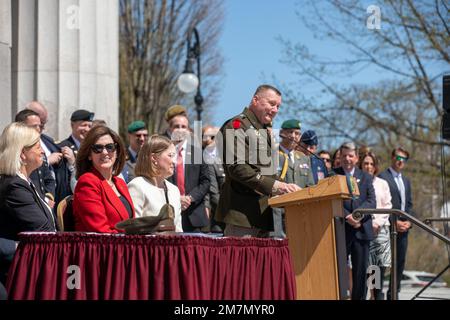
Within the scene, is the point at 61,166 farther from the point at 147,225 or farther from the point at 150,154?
the point at 147,225

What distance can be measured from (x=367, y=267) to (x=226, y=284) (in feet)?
20.1

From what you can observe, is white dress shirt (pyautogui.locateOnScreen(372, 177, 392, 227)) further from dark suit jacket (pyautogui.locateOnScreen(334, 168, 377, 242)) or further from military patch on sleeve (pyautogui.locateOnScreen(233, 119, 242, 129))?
military patch on sleeve (pyautogui.locateOnScreen(233, 119, 242, 129))

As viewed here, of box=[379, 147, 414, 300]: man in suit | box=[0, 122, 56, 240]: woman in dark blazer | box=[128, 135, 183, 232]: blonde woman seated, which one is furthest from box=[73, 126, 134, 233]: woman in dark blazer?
box=[379, 147, 414, 300]: man in suit

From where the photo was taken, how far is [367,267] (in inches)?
508

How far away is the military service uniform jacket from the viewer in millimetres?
8906

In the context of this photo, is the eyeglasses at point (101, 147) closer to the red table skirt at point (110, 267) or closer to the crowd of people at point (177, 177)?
the crowd of people at point (177, 177)

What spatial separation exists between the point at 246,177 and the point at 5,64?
4814 millimetres

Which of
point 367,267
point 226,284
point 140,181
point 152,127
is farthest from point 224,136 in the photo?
point 152,127

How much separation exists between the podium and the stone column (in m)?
5.55

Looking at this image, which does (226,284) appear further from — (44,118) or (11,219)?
(44,118)

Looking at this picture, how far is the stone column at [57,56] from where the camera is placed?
13.6 meters

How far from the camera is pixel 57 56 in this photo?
44.6 feet

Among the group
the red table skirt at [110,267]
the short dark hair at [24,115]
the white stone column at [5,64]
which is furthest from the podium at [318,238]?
the white stone column at [5,64]

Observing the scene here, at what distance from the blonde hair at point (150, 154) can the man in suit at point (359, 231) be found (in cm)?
459
